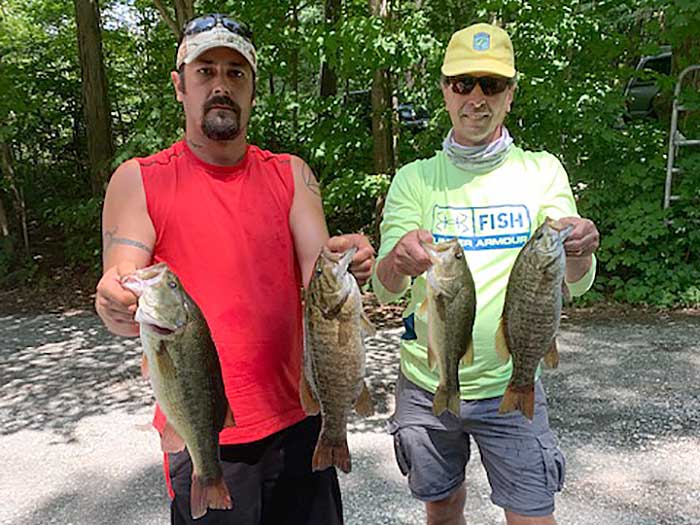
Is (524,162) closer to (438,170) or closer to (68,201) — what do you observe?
(438,170)

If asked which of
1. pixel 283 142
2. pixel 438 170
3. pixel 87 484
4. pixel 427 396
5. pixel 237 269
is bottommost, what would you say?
pixel 87 484

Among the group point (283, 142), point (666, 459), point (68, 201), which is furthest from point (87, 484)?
point (68, 201)

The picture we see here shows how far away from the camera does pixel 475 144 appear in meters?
2.58

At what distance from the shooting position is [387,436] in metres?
5.27

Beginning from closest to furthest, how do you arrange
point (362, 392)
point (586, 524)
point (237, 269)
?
point (362, 392) < point (237, 269) < point (586, 524)

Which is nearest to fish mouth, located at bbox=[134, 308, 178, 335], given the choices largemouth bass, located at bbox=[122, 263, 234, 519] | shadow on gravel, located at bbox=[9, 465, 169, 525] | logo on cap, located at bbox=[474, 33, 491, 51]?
largemouth bass, located at bbox=[122, 263, 234, 519]

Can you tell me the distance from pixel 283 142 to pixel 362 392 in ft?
27.0

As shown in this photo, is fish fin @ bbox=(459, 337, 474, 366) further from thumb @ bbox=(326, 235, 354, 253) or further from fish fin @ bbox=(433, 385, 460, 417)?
thumb @ bbox=(326, 235, 354, 253)

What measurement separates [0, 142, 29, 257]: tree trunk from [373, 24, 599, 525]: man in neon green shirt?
11.1 meters

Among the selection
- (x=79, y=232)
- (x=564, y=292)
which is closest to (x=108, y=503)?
(x=564, y=292)

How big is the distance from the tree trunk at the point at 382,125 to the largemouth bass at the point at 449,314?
7000 millimetres

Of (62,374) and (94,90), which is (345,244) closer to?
(62,374)

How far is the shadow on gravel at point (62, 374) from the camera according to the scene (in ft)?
19.9

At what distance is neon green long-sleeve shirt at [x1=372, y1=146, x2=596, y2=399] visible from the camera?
2.51 m
